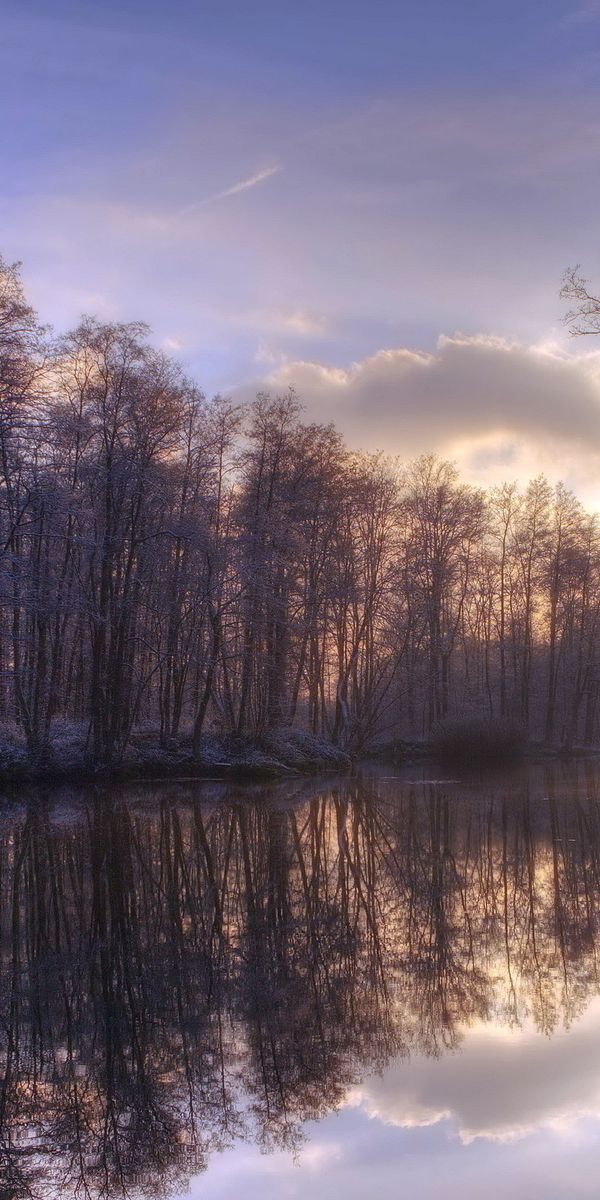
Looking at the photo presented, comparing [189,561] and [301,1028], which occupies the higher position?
[189,561]

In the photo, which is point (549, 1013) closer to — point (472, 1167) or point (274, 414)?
point (472, 1167)

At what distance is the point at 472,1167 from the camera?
4.03 meters

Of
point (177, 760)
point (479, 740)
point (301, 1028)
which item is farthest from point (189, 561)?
point (301, 1028)

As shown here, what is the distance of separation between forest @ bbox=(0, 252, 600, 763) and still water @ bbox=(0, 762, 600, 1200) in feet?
44.4

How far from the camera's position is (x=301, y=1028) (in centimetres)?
550

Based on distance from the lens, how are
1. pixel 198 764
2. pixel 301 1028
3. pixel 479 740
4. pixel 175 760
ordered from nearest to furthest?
pixel 301 1028 → pixel 175 760 → pixel 198 764 → pixel 479 740

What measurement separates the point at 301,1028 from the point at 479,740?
34.4m

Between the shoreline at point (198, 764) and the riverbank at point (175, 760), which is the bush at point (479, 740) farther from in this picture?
the riverbank at point (175, 760)

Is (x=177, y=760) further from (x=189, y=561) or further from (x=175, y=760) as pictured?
(x=189, y=561)

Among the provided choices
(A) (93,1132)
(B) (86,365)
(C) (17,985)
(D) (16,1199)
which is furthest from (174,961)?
(B) (86,365)

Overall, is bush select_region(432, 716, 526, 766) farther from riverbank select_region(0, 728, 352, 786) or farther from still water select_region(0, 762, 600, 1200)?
still water select_region(0, 762, 600, 1200)

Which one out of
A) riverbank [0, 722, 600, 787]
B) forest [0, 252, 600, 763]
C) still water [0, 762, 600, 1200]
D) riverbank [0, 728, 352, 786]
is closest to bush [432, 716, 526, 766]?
forest [0, 252, 600, 763]

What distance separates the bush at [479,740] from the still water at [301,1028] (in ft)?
90.5

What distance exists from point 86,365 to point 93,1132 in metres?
25.3
